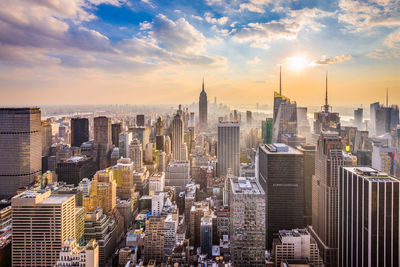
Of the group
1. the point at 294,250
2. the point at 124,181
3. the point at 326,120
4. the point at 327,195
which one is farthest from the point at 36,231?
the point at 326,120

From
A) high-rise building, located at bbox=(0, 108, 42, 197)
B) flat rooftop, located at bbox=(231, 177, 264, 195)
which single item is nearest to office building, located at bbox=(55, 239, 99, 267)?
flat rooftop, located at bbox=(231, 177, 264, 195)

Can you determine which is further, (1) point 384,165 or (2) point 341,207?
(1) point 384,165

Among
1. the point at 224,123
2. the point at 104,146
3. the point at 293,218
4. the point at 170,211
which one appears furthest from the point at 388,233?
the point at 104,146

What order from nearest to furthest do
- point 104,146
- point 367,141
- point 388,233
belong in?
point 388,233, point 367,141, point 104,146

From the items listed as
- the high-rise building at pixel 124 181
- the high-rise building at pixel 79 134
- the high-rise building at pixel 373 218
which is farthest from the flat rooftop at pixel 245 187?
the high-rise building at pixel 79 134

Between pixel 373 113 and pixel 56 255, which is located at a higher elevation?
pixel 373 113

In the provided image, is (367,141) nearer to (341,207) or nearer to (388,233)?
(341,207)

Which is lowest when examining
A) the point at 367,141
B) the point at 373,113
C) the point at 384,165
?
the point at 384,165

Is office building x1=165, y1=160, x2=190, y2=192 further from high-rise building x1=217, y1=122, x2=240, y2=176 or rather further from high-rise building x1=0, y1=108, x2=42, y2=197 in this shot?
high-rise building x1=0, y1=108, x2=42, y2=197

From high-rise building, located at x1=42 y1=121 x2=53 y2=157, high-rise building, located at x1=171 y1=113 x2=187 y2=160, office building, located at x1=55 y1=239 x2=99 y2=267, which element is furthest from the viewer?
high-rise building, located at x1=171 y1=113 x2=187 y2=160
